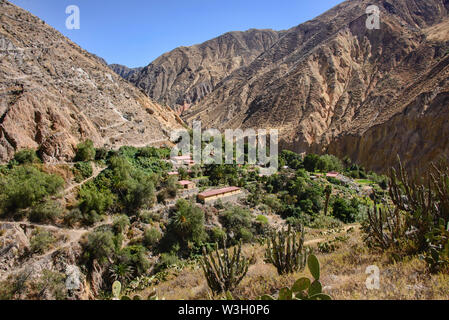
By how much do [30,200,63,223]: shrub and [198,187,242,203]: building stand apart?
9.89 m

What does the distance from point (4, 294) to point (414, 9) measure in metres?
93.9

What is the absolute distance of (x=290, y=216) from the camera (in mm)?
21406

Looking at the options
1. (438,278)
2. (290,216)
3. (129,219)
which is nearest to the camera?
(438,278)

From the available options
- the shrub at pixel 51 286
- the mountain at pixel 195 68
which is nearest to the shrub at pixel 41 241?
the shrub at pixel 51 286

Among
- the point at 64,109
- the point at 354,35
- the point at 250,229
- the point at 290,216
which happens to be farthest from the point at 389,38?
the point at 64,109

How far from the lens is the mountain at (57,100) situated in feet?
59.9

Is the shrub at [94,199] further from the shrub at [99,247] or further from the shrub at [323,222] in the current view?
the shrub at [323,222]

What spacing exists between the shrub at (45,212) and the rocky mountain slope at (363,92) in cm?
3930

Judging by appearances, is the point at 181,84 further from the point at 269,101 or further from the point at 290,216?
the point at 290,216

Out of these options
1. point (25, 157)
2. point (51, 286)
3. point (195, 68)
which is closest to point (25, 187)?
point (25, 157)

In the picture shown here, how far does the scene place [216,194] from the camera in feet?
67.8

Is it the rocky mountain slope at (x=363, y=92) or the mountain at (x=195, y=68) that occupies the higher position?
the mountain at (x=195, y=68)

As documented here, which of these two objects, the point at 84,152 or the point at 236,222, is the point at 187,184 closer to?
the point at 236,222

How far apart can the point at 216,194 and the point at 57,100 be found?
17.5 meters
